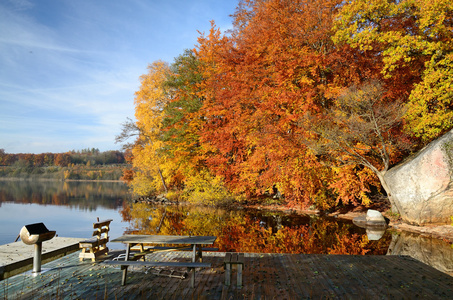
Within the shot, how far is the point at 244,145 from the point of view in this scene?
18.8 metres

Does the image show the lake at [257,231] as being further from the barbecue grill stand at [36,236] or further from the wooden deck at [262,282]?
the barbecue grill stand at [36,236]

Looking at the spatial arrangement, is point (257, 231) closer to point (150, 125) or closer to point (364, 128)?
point (364, 128)

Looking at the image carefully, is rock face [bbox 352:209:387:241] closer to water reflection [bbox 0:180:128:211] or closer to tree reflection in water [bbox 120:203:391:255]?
tree reflection in water [bbox 120:203:391:255]

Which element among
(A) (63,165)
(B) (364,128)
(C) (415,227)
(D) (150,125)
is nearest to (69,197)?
(D) (150,125)

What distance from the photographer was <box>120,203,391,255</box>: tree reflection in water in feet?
30.8

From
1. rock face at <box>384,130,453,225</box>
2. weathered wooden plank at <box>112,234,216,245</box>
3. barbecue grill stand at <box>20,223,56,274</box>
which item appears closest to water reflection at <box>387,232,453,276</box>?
rock face at <box>384,130,453,225</box>

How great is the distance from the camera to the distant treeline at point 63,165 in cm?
6906

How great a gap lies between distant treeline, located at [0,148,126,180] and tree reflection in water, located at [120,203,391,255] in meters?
51.7

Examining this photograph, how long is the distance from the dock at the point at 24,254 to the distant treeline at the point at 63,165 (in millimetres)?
58974

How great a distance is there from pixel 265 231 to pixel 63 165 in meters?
78.7

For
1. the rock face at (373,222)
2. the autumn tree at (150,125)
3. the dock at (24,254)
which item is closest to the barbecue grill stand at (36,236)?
the dock at (24,254)

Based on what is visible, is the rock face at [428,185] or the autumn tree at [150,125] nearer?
the rock face at [428,185]

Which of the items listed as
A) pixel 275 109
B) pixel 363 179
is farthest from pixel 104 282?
pixel 363 179

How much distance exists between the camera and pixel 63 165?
77.9 metres
